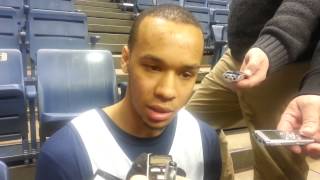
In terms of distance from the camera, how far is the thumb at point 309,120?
1.73ft

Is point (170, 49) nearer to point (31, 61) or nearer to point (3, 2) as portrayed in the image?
point (31, 61)

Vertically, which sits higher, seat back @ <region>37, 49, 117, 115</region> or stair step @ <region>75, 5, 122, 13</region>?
stair step @ <region>75, 5, 122, 13</region>

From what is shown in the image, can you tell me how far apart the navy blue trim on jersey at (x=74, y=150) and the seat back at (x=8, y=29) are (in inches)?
61.2

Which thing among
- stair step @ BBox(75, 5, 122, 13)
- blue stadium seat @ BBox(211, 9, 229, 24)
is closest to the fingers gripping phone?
blue stadium seat @ BBox(211, 9, 229, 24)

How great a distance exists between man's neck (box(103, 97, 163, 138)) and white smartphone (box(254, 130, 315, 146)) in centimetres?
22

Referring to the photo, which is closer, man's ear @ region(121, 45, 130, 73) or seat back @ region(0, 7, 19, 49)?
Answer: man's ear @ region(121, 45, 130, 73)

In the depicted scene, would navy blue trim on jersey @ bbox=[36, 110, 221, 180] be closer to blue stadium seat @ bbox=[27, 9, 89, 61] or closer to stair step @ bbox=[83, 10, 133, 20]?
blue stadium seat @ bbox=[27, 9, 89, 61]

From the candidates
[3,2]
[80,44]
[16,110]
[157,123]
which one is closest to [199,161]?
[157,123]

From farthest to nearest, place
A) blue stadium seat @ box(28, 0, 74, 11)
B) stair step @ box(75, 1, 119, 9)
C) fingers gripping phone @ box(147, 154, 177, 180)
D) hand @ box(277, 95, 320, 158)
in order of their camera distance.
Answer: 1. stair step @ box(75, 1, 119, 9)
2. blue stadium seat @ box(28, 0, 74, 11)
3. hand @ box(277, 95, 320, 158)
4. fingers gripping phone @ box(147, 154, 177, 180)

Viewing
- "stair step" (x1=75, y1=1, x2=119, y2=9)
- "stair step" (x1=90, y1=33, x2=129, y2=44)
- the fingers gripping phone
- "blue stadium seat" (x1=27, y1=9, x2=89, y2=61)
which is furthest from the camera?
"stair step" (x1=75, y1=1, x2=119, y2=9)

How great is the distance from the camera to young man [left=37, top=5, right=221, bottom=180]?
1.90 ft

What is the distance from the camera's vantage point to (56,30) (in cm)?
219

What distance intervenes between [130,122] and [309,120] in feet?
1.03

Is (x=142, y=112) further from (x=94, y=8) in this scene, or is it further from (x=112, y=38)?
(x=94, y=8)
